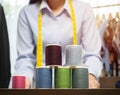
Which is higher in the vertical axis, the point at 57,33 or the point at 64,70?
the point at 57,33

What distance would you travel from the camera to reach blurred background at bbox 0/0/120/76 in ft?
6.38

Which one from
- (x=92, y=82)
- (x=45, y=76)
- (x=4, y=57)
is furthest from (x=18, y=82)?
(x=4, y=57)

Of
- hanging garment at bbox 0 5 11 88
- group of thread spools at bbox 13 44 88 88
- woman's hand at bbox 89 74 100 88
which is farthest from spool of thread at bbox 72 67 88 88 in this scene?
hanging garment at bbox 0 5 11 88

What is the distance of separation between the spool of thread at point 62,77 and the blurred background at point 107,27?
3.53 feet

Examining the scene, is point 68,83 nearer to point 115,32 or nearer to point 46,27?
point 46,27

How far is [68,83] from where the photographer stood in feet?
2.95

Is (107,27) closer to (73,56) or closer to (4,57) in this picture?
(4,57)

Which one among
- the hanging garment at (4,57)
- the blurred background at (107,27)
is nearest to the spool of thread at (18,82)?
the hanging garment at (4,57)

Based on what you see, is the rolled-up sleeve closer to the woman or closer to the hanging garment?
the woman

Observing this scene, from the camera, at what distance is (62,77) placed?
34.9 inches

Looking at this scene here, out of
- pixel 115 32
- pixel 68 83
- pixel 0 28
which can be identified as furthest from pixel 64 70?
pixel 115 32

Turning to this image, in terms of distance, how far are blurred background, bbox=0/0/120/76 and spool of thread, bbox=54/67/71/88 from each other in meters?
1.07

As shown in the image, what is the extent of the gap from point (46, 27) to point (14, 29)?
1202 mm

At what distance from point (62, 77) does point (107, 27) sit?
4.01 feet
